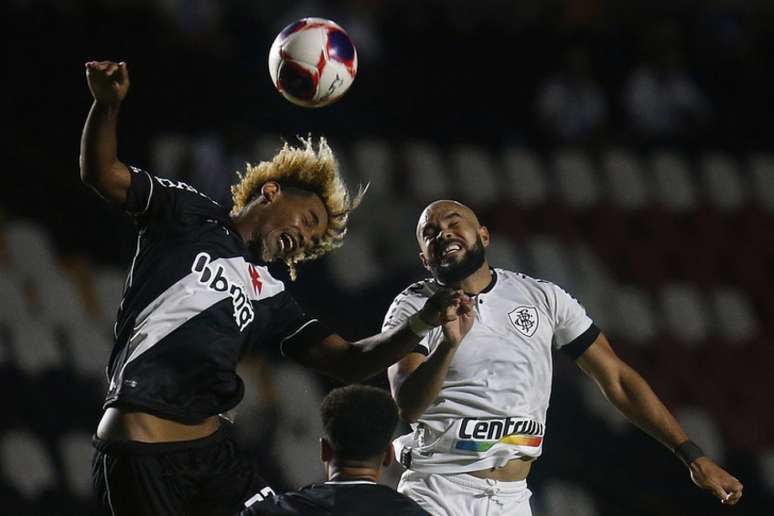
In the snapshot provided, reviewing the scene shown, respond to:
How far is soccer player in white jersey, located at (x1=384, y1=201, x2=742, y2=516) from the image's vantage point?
4.72 metres

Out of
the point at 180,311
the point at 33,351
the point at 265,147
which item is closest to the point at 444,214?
the point at 180,311

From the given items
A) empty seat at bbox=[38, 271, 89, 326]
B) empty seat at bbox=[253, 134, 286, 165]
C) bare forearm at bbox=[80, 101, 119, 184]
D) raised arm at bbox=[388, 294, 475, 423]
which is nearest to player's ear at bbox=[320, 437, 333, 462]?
raised arm at bbox=[388, 294, 475, 423]

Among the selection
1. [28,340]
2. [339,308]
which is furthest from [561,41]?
[28,340]

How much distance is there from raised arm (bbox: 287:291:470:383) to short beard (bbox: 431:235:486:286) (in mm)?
489

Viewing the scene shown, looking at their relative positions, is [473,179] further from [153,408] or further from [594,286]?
[153,408]

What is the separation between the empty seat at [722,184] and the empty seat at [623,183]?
64 cm

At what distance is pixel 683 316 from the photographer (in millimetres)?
10531

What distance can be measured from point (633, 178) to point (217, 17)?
12.4 feet

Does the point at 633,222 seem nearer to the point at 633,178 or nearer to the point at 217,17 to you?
the point at 633,178

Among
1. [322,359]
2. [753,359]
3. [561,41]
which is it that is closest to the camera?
[322,359]

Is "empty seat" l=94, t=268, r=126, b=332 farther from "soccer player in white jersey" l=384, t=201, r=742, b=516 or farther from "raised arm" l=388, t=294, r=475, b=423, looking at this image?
"raised arm" l=388, t=294, r=475, b=423

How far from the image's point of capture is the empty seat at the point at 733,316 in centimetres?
1065

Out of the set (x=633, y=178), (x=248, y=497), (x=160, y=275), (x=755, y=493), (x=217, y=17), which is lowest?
(x=755, y=493)

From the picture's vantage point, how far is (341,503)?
3.58 metres
